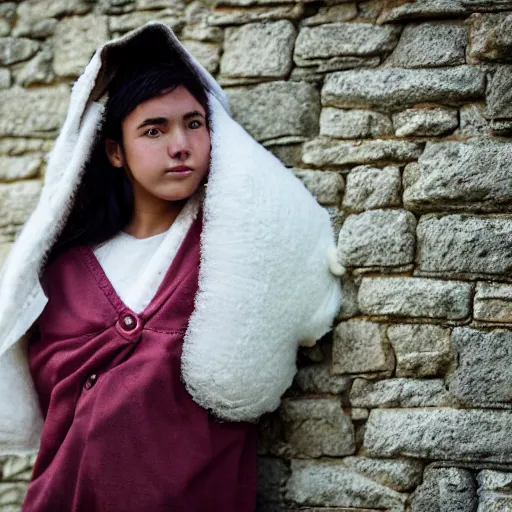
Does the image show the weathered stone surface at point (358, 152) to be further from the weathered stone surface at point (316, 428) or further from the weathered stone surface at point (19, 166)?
the weathered stone surface at point (19, 166)

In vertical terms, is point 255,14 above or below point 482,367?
above

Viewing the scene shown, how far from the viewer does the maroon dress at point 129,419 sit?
75.7 inches

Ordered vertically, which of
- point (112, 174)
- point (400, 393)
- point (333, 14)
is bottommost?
point (400, 393)

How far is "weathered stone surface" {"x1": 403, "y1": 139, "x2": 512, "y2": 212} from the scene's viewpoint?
2107 millimetres

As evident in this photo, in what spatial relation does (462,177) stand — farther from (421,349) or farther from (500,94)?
(421,349)

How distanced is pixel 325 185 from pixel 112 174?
24.1 inches

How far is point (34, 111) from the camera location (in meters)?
2.59

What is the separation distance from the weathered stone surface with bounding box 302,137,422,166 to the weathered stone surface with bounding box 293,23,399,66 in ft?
0.82

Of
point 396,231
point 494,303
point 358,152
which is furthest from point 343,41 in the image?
point 494,303

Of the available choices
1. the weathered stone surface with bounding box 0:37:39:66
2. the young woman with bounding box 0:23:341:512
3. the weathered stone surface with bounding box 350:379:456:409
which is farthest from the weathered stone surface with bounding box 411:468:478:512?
the weathered stone surface with bounding box 0:37:39:66

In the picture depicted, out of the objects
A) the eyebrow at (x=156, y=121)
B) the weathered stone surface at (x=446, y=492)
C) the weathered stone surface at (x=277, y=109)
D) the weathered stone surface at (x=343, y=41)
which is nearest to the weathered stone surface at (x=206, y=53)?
the weathered stone surface at (x=277, y=109)

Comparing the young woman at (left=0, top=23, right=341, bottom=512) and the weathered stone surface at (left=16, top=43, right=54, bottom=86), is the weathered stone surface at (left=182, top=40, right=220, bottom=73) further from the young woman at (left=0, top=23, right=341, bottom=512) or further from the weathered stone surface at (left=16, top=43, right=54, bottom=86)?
the weathered stone surface at (left=16, top=43, right=54, bottom=86)

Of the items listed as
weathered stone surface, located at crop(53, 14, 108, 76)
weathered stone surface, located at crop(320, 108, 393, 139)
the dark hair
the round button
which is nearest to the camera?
the round button

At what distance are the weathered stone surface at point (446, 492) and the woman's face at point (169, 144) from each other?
3.24ft
